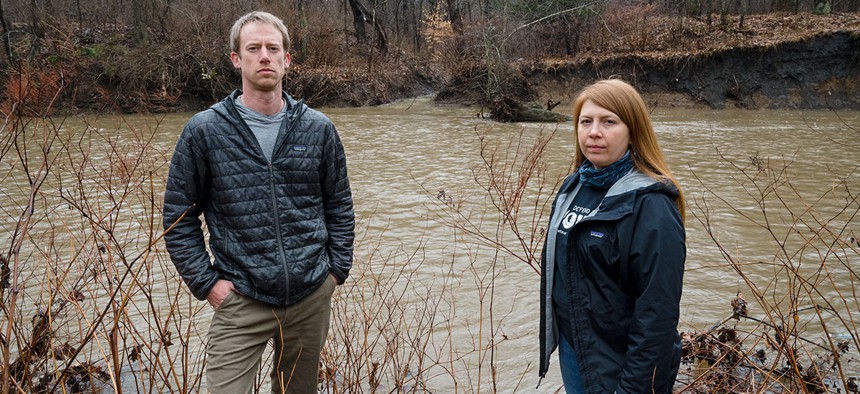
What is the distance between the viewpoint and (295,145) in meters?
2.55

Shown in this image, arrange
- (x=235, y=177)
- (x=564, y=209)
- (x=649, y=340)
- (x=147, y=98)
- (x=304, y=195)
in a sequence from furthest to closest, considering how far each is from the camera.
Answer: (x=147, y=98) < (x=304, y=195) < (x=235, y=177) < (x=564, y=209) < (x=649, y=340)

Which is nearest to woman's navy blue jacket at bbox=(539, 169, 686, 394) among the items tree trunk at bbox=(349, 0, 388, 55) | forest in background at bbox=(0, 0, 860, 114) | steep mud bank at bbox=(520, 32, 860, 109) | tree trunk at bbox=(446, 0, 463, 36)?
forest in background at bbox=(0, 0, 860, 114)

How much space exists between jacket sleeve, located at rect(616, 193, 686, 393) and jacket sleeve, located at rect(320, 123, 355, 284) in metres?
1.34

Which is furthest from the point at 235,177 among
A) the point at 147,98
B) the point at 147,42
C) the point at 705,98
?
the point at 705,98

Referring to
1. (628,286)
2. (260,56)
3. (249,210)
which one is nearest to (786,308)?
(628,286)

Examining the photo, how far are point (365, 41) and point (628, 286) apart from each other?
27.7 meters

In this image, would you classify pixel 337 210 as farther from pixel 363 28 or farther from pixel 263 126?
pixel 363 28

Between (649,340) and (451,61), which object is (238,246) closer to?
(649,340)

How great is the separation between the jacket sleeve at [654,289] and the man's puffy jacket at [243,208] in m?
1.35

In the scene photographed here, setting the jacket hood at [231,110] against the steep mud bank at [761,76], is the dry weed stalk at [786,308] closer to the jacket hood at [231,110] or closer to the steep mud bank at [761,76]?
the jacket hood at [231,110]

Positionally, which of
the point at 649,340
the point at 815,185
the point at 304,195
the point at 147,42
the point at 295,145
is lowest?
the point at 815,185

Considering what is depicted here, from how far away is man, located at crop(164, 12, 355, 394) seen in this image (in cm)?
241

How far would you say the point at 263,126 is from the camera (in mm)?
2523

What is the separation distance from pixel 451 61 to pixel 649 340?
23.8 m
